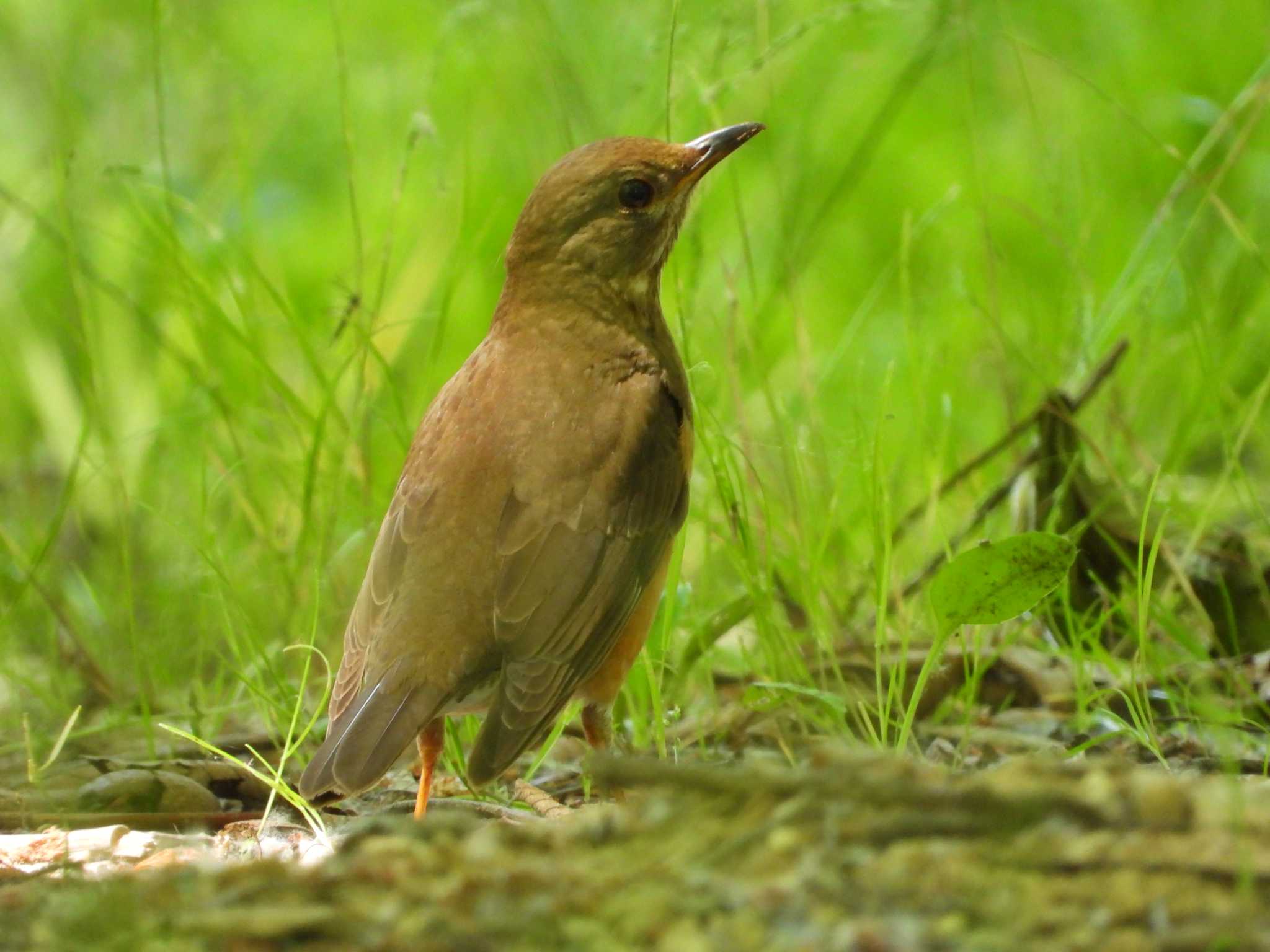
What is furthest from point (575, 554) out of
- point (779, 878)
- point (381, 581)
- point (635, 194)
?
point (779, 878)

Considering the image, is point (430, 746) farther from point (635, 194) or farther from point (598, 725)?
point (635, 194)

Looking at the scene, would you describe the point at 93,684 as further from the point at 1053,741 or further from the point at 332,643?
the point at 1053,741

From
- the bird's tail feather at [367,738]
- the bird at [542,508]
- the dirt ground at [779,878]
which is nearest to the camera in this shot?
the dirt ground at [779,878]

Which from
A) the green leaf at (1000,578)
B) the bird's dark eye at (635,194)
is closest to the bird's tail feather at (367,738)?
the green leaf at (1000,578)

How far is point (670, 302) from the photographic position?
19.1 feet

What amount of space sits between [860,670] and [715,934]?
2.60m

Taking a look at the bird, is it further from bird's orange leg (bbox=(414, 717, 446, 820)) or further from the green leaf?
the green leaf

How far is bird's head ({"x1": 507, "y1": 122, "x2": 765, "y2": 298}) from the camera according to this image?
15.1 feet

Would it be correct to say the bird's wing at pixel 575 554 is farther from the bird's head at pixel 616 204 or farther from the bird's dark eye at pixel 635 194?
the bird's dark eye at pixel 635 194

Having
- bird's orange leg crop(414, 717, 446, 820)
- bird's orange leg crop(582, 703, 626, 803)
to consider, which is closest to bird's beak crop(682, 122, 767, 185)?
bird's orange leg crop(582, 703, 626, 803)

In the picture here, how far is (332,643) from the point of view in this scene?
202 inches

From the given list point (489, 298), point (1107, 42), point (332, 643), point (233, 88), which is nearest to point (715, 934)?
point (332, 643)

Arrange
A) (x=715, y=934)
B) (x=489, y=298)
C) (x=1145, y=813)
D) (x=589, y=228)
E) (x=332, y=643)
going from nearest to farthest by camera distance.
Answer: (x=715, y=934) < (x=1145, y=813) < (x=589, y=228) < (x=332, y=643) < (x=489, y=298)

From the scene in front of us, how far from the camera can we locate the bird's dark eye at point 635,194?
15.1 feet
